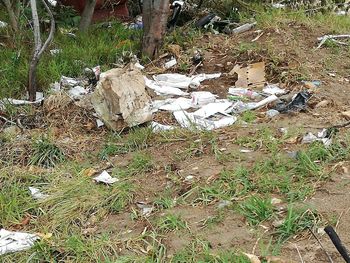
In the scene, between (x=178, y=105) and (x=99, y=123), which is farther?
(x=178, y=105)

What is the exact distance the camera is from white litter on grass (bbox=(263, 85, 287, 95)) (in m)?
4.16

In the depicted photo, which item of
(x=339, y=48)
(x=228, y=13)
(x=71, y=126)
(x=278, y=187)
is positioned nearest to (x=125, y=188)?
(x=278, y=187)

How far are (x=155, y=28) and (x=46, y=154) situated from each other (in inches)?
81.4

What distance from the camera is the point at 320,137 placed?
3242 mm

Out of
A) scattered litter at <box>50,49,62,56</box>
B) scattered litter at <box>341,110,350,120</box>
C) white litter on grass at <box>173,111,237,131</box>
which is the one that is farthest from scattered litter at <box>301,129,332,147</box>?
scattered litter at <box>50,49,62,56</box>

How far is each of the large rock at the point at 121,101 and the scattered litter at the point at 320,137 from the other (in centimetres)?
107

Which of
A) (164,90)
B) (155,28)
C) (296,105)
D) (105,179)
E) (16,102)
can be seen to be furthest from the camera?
(155,28)

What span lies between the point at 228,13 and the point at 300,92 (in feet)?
8.31

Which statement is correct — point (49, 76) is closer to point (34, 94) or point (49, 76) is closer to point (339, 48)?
point (34, 94)

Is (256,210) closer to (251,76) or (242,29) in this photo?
(251,76)

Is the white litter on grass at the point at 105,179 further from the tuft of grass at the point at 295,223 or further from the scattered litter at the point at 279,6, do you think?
the scattered litter at the point at 279,6

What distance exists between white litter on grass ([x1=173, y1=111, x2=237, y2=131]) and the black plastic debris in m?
0.35

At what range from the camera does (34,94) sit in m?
4.14

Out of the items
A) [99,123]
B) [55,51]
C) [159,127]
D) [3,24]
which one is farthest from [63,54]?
[159,127]
